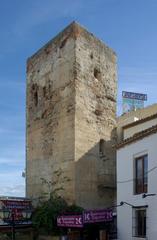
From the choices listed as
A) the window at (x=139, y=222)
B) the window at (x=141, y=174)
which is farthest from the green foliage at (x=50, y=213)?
the window at (x=141, y=174)

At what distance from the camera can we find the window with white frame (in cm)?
1800

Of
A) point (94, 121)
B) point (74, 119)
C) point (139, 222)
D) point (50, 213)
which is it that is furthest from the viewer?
point (94, 121)

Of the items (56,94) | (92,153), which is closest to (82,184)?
(92,153)

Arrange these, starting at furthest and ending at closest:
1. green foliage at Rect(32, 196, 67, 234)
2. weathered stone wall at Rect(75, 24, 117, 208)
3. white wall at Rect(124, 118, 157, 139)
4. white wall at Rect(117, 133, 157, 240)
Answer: weathered stone wall at Rect(75, 24, 117, 208)
white wall at Rect(124, 118, 157, 139)
green foliage at Rect(32, 196, 67, 234)
white wall at Rect(117, 133, 157, 240)

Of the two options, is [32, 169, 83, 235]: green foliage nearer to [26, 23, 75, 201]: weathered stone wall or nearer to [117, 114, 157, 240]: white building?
[26, 23, 75, 201]: weathered stone wall

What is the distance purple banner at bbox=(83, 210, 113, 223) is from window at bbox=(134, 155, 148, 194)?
168 centimetres

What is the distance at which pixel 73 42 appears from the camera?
2736cm

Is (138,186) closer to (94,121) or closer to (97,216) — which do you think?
(97,216)

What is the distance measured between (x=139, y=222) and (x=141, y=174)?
6.13ft

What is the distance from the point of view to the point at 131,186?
19.0 m

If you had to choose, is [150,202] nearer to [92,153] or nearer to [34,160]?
[92,153]

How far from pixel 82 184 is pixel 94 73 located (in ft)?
Answer: 23.1

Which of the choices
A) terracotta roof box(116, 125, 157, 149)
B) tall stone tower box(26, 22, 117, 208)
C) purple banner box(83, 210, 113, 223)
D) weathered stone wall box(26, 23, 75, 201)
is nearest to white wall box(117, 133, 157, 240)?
terracotta roof box(116, 125, 157, 149)

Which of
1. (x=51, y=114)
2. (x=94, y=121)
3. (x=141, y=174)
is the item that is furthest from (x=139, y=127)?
(x=141, y=174)
